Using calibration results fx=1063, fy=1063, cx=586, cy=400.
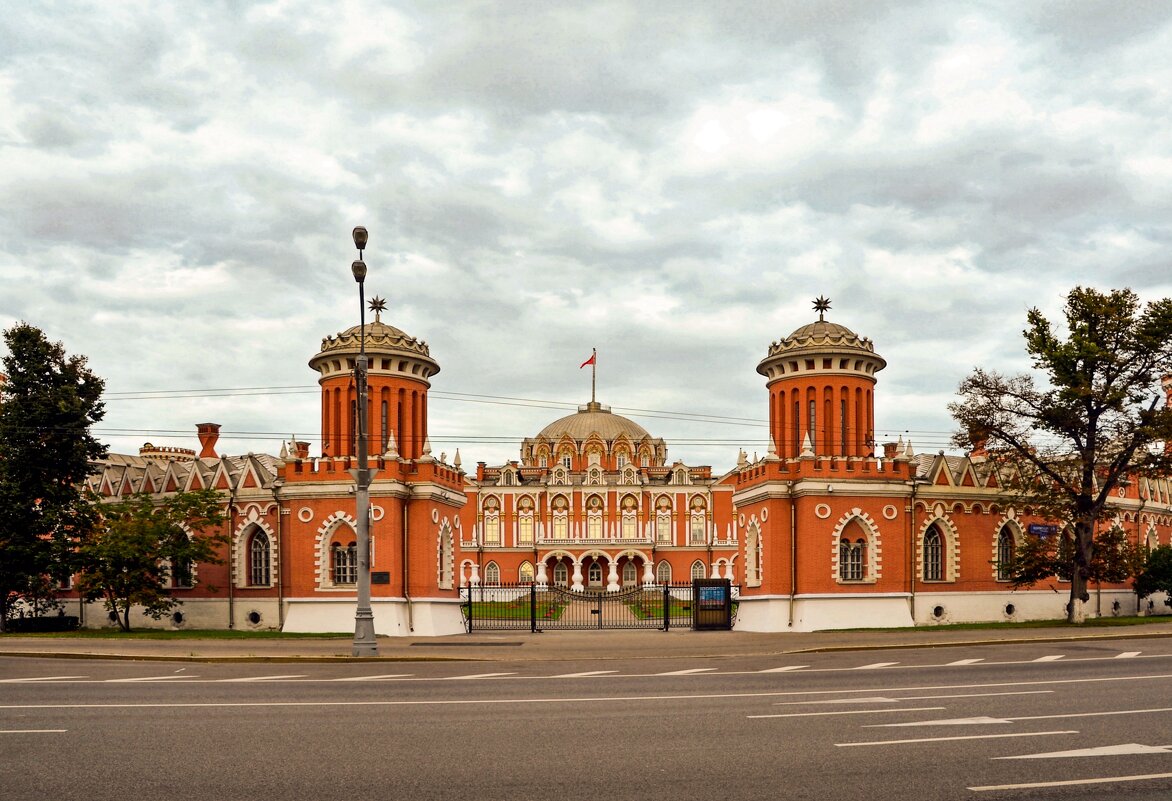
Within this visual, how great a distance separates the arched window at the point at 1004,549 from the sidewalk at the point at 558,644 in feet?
15.2

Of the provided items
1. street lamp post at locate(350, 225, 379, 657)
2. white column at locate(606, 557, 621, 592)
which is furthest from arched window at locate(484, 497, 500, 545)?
street lamp post at locate(350, 225, 379, 657)

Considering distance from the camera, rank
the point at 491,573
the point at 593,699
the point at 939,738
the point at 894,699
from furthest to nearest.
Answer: the point at 491,573 → the point at 593,699 → the point at 894,699 → the point at 939,738

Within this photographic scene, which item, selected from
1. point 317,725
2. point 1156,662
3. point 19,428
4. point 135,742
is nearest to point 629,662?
point 1156,662

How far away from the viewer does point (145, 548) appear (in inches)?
1505

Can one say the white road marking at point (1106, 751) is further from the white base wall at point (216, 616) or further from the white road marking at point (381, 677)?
the white base wall at point (216, 616)

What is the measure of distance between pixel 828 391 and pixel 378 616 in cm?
1885

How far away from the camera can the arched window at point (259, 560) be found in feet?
137

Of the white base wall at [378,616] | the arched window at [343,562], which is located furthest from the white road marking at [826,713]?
the arched window at [343,562]

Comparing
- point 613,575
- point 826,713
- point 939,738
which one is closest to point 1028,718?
point 939,738

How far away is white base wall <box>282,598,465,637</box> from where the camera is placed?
124 ft

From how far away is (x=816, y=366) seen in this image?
135 feet

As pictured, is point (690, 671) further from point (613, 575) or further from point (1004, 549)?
point (613, 575)

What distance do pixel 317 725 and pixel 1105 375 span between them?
33.0 meters

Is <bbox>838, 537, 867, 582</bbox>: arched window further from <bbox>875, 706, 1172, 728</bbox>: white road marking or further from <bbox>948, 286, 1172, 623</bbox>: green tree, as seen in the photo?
<bbox>875, 706, 1172, 728</bbox>: white road marking
